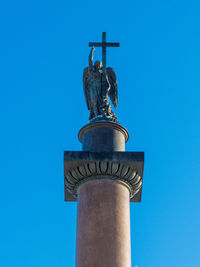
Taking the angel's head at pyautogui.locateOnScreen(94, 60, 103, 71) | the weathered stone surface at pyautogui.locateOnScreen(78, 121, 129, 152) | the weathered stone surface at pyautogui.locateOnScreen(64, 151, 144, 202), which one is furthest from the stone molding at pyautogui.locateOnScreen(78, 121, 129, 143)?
the angel's head at pyautogui.locateOnScreen(94, 60, 103, 71)

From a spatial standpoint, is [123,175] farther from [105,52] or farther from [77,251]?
[105,52]

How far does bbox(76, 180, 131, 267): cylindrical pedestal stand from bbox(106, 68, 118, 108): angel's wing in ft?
A: 12.7

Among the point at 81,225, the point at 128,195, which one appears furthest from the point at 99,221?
the point at 128,195

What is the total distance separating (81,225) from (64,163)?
1.85m

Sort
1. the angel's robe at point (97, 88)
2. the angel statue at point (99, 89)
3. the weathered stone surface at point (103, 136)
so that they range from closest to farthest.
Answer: the weathered stone surface at point (103, 136) < the angel statue at point (99, 89) < the angel's robe at point (97, 88)

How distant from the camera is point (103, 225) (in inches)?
545

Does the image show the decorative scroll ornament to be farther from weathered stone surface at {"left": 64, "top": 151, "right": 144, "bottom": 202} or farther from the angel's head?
the angel's head

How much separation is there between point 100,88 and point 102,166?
11.0ft

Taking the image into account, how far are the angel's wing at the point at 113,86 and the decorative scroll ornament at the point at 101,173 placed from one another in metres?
3.33

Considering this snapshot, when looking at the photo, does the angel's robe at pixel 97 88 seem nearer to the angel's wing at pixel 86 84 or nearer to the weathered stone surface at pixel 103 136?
the angel's wing at pixel 86 84

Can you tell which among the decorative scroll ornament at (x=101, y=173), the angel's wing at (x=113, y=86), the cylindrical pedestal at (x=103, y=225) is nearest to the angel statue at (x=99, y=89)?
the angel's wing at (x=113, y=86)

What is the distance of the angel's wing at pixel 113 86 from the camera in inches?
696

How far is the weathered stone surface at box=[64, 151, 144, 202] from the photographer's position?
14.8m

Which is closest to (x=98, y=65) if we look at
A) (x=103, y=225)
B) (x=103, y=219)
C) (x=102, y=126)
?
(x=102, y=126)
